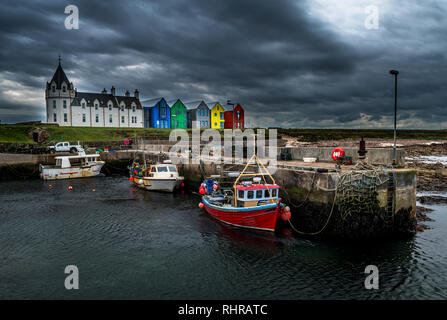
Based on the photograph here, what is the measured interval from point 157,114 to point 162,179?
48.2m

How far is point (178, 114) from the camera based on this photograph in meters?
74.4

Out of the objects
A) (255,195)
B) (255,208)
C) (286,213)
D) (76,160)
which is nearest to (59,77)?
(76,160)

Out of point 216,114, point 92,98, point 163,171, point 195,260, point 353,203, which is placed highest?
point 92,98

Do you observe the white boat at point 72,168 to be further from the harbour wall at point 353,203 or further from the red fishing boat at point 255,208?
the harbour wall at point 353,203

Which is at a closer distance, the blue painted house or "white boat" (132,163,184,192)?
"white boat" (132,163,184,192)

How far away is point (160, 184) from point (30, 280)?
56.8 ft

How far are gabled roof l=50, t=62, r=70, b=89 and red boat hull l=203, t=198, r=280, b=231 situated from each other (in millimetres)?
59858

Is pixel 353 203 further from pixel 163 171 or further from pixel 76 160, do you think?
pixel 76 160

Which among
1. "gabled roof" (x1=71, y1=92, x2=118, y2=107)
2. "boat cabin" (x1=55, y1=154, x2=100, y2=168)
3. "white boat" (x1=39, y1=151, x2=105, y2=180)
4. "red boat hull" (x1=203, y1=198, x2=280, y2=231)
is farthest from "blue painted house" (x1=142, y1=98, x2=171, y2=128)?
"red boat hull" (x1=203, y1=198, x2=280, y2=231)

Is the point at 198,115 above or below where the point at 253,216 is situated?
above

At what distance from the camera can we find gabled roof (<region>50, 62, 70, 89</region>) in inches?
2505

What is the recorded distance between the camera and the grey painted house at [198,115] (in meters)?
73.9

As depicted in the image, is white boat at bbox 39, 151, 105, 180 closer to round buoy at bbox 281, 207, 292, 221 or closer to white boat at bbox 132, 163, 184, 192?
white boat at bbox 132, 163, 184, 192
